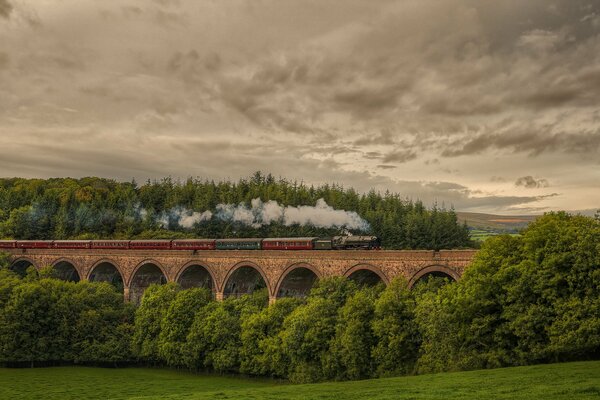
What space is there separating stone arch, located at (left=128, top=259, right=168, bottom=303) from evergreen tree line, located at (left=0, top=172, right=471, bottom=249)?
26.2 meters

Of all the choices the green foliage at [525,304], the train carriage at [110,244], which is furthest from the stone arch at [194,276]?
the green foliage at [525,304]

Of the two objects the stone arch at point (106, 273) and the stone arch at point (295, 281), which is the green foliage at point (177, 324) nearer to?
the stone arch at point (295, 281)

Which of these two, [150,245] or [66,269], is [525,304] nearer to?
[150,245]

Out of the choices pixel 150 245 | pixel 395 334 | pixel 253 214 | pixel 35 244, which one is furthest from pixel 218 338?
pixel 253 214

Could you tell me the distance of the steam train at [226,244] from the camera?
44.5m

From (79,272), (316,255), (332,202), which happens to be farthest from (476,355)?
(332,202)

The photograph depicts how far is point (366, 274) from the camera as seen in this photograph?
43.2 metres

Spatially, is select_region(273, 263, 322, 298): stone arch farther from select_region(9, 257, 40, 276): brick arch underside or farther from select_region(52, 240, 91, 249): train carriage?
select_region(9, 257, 40, 276): brick arch underside

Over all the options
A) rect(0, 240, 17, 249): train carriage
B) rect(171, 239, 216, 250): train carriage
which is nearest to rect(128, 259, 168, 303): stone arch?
rect(171, 239, 216, 250): train carriage

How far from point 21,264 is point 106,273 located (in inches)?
601

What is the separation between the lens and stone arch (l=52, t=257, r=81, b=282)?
66.0 m

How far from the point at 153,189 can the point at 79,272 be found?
53433mm

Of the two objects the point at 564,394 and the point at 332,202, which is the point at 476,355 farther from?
the point at 332,202

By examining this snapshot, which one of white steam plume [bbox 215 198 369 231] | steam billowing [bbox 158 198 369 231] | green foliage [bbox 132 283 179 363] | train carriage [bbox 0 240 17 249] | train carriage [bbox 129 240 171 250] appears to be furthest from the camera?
steam billowing [bbox 158 198 369 231]
